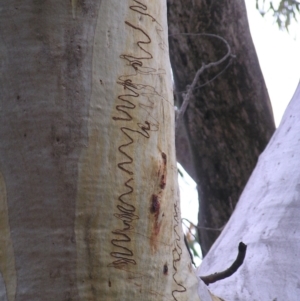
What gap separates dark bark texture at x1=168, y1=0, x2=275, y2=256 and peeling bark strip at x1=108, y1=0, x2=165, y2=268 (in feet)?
4.25

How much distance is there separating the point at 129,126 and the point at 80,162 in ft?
0.23

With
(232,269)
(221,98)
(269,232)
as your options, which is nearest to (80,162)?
(232,269)

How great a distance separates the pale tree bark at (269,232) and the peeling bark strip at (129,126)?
274 mm

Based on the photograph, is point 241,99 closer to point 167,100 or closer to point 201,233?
point 201,233

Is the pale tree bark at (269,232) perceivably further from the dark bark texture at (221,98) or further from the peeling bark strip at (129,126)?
the dark bark texture at (221,98)

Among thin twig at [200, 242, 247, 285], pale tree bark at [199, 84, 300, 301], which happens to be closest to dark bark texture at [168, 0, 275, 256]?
pale tree bark at [199, 84, 300, 301]

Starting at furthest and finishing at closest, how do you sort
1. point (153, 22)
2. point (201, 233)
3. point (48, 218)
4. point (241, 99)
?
1. point (201, 233)
2. point (241, 99)
3. point (153, 22)
4. point (48, 218)

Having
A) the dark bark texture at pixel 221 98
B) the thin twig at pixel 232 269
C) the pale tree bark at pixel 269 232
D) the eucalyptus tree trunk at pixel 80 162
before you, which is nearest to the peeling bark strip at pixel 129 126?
the eucalyptus tree trunk at pixel 80 162

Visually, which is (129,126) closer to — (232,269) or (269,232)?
(232,269)

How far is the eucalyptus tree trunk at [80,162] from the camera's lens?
2.10ft

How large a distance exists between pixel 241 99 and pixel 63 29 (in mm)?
1403

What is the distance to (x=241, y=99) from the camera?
6.63 feet

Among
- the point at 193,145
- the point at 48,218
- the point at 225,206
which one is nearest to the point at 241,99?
the point at 193,145

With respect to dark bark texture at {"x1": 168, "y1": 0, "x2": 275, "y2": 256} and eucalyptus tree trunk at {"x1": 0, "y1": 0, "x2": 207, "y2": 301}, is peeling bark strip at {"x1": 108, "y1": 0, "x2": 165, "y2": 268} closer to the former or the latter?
eucalyptus tree trunk at {"x1": 0, "y1": 0, "x2": 207, "y2": 301}
